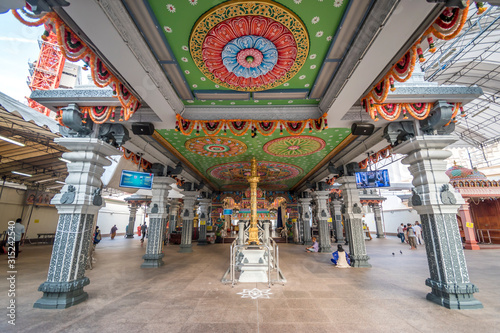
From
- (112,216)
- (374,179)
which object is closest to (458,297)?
(374,179)

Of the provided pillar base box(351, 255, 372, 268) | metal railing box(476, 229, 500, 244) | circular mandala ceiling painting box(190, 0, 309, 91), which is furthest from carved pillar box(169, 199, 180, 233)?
metal railing box(476, 229, 500, 244)

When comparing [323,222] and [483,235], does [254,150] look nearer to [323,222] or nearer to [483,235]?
[323,222]

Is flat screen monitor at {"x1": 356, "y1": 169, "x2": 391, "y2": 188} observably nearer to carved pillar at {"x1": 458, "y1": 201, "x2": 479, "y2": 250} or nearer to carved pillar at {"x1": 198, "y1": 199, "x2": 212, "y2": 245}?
carved pillar at {"x1": 458, "y1": 201, "x2": 479, "y2": 250}

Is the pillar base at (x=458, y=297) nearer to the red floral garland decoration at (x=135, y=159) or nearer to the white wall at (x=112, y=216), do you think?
the red floral garland decoration at (x=135, y=159)

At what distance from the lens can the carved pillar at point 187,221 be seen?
10.4 m

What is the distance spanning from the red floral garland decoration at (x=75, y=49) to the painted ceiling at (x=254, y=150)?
7.38 feet

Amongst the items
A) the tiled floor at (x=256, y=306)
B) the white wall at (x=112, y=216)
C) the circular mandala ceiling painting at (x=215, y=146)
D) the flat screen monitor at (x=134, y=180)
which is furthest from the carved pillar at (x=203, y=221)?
the white wall at (x=112, y=216)

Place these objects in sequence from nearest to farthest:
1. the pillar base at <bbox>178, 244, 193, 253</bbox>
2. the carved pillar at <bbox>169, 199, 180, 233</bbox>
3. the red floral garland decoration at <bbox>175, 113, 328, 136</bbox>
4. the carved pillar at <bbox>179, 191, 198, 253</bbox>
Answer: the red floral garland decoration at <bbox>175, 113, 328, 136</bbox>
the pillar base at <bbox>178, 244, 193, 253</bbox>
the carved pillar at <bbox>179, 191, 198, 253</bbox>
the carved pillar at <bbox>169, 199, 180, 233</bbox>

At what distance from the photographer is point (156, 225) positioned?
22.9 ft

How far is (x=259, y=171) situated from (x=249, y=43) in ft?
24.0

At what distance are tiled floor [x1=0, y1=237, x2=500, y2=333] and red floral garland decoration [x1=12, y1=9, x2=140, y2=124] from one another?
10.9ft

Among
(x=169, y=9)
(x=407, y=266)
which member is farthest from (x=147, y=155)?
(x=407, y=266)

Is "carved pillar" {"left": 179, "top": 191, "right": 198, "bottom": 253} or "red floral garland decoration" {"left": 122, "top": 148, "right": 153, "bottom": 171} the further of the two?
"carved pillar" {"left": 179, "top": 191, "right": 198, "bottom": 253}

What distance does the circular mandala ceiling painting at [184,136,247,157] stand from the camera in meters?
6.13
